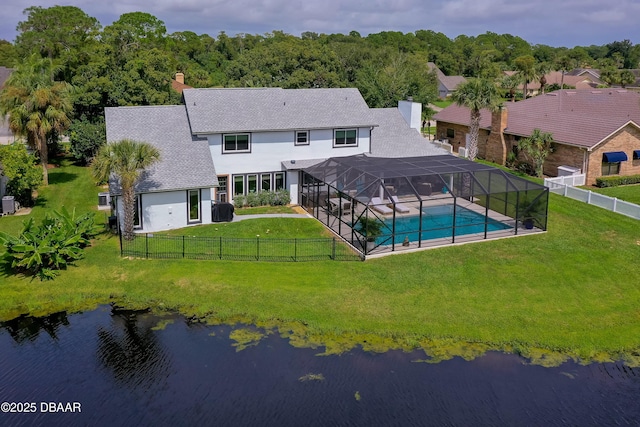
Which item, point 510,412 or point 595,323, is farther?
point 595,323

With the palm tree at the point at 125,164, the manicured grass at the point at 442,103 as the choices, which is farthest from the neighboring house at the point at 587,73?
the palm tree at the point at 125,164

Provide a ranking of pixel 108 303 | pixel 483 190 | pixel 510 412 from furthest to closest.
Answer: pixel 483 190
pixel 108 303
pixel 510 412

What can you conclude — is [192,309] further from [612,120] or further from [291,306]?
[612,120]

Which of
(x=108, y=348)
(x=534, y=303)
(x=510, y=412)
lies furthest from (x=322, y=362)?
(x=534, y=303)

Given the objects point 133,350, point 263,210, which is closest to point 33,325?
point 133,350

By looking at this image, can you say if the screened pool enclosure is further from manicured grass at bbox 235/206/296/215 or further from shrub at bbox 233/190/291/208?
shrub at bbox 233/190/291/208

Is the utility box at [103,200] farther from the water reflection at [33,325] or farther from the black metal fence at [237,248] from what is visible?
the water reflection at [33,325]

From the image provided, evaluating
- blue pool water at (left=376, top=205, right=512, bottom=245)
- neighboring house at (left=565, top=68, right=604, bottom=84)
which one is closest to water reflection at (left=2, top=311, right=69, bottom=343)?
blue pool water at (left=376, top=205, right=512, bottom=245)
